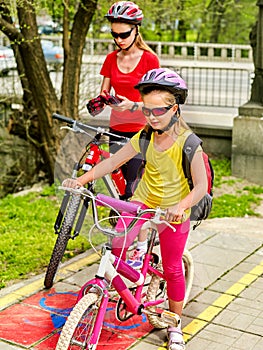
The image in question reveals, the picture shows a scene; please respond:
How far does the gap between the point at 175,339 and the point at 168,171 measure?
117cm

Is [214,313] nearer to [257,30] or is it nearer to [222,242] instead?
[222,242]

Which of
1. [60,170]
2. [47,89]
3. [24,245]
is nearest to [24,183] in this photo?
[47,89]

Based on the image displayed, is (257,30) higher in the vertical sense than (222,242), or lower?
higher

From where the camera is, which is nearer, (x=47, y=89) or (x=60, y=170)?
(x=60, y=170)

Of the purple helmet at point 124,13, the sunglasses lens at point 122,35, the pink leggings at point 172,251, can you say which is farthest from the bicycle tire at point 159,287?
the purple helmet at point 124,13

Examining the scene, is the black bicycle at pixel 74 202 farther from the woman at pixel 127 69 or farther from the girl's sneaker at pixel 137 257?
the girl's sneaker at pixel 137 257

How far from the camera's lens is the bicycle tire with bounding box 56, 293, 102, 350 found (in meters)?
4.11

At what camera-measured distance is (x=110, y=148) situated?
586cm

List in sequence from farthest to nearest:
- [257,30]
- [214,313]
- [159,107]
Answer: [257,30] → [214,313] → [159,107]

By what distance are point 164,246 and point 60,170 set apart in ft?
4.68

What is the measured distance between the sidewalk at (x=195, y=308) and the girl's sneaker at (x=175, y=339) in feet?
0.36

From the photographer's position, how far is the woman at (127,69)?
5.55 metres

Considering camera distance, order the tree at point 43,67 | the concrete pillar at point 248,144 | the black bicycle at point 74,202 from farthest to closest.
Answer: the concrete pillar at point 248,144 < the tree at point 43,67 < the black bicycle at point 74,202

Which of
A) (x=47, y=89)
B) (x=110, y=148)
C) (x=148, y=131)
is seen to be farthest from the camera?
(x=47, y=89)
